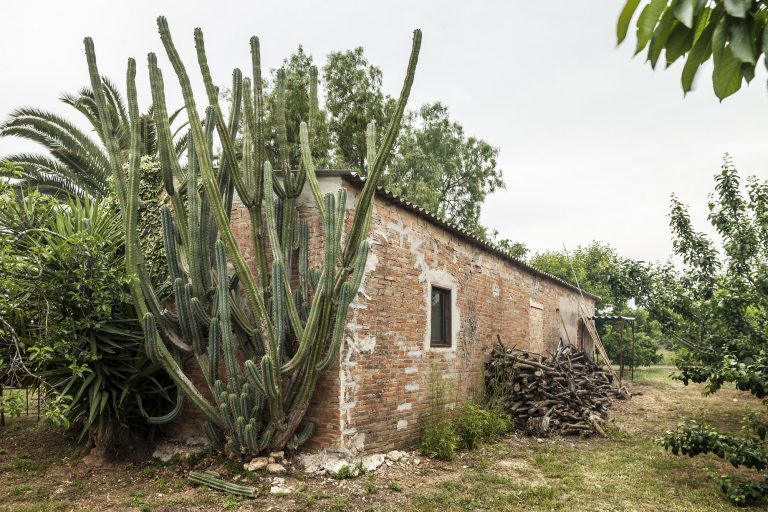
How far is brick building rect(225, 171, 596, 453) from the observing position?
625cm

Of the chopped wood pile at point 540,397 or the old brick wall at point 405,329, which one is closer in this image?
the old brick wall at point 405,329

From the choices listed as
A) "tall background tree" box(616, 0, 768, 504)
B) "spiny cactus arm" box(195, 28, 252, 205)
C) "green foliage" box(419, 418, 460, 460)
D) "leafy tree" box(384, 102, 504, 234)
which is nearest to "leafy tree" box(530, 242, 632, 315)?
"leafy tree" box(384, 102, 504, 234)

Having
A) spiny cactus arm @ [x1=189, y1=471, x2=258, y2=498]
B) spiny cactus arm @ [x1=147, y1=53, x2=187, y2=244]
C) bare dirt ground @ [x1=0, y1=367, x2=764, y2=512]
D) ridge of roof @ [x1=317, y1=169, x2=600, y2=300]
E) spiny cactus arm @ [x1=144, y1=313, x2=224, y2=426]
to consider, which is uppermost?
spiny cactus arm @ [x1=147, y1=53, x2=187, y2=244]

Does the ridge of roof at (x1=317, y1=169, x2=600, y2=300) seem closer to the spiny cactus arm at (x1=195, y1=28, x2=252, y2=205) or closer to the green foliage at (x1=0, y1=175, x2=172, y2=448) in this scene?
the spiny cactus arm at (x1=195, y1=28, x2=252, y2=205)

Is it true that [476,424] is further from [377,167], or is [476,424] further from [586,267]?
[586,267]

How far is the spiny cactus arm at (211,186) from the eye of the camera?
5566mm

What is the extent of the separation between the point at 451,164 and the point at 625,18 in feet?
72.9

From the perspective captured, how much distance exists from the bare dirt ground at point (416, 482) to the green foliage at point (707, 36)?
16.3 ft

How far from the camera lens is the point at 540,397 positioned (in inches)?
369

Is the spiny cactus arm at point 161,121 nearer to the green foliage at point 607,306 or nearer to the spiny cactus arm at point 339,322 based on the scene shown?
the spiny cactus arm at point 339,322

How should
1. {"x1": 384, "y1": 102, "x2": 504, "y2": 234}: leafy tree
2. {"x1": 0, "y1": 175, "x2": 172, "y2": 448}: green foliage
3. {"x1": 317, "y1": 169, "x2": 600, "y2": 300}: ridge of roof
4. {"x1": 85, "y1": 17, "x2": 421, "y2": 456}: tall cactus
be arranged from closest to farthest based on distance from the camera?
1. {"x1": 0, "y1": 175, "x2": 172, "y2": 448}: green foliage
2. {"x1": 85, "y1": 17, "x2": 421, "y2": 456}: tall cactus
3. {"x1": 317, "y1": 169, "x2": 600, "y2": 300}: ridge of roof
4. {"x1": 384, "y1": 102, "x2": 504, "y2": 234}: leafy tree

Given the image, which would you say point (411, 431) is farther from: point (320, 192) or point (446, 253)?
point (320, 192)

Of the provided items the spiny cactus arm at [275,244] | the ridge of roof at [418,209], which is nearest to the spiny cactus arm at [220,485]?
the spiny cactus arm at [275,244]

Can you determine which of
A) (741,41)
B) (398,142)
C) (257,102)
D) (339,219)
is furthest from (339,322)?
(398,142)
